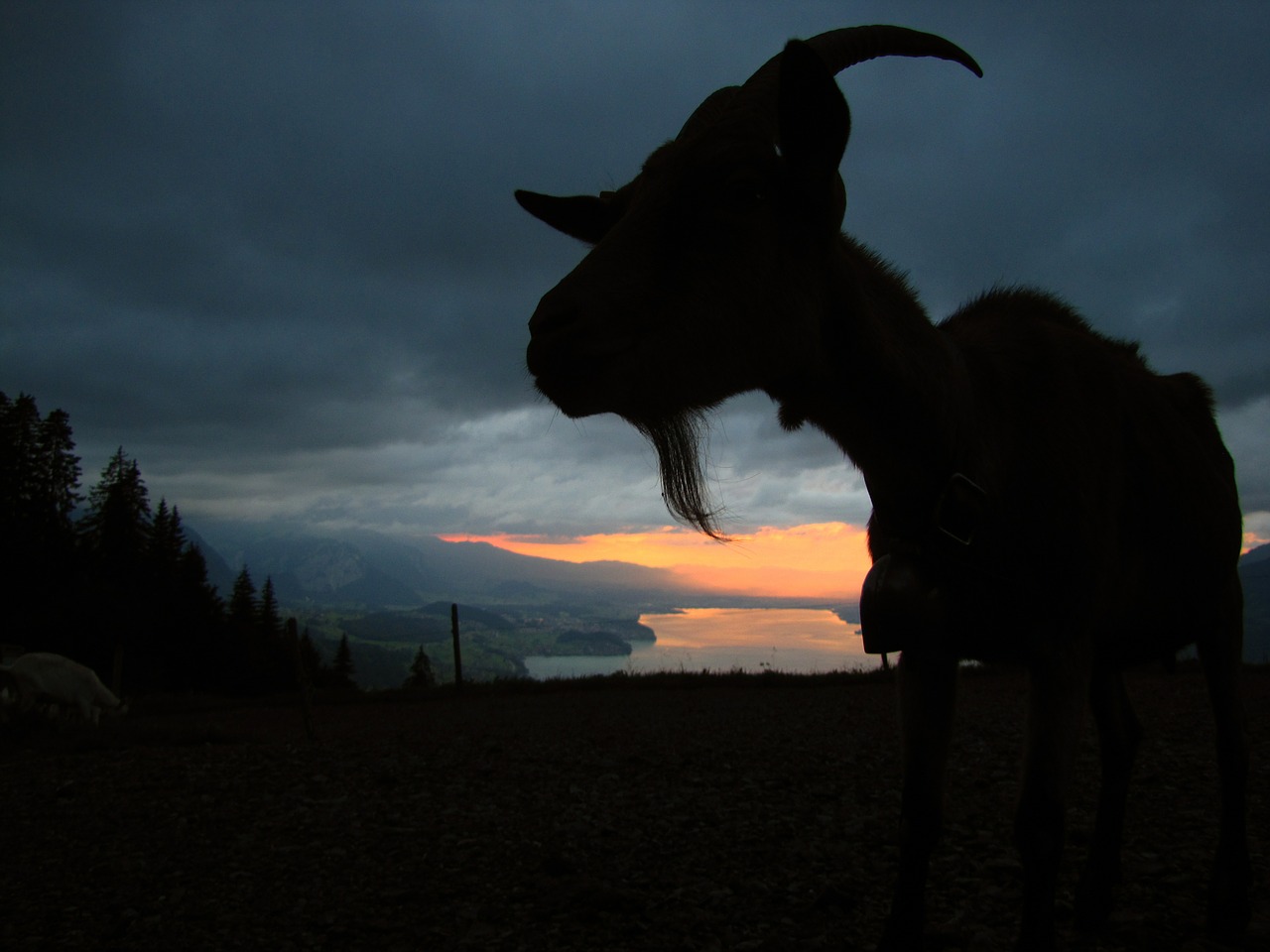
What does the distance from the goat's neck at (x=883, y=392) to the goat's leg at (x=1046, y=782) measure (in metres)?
0.67

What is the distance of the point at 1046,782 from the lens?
2.40m

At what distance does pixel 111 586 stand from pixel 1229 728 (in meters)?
45.1

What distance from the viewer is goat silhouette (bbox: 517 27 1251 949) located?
6.56 ft

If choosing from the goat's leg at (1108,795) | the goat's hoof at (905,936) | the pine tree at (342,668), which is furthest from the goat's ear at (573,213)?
the pine tree at (342,668)

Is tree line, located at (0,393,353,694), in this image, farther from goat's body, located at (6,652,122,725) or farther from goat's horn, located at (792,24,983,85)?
goat's horn, located at (792,24,983,85)

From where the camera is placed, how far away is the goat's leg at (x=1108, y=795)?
10.5 feet

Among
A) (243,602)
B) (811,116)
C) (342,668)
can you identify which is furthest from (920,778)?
(243,602)

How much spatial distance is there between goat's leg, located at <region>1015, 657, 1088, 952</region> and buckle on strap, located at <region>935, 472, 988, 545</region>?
56cm

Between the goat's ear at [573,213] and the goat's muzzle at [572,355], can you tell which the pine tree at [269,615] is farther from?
the goat's muzzle at [572,355]

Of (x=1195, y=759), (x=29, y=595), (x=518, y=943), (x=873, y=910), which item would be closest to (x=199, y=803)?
(x=518, y=943)

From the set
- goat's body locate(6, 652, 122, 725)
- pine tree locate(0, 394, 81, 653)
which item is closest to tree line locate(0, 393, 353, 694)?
pine tree locate(0, 394, 81, 653)

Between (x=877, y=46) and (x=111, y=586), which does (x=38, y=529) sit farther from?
(x=877, y=46)

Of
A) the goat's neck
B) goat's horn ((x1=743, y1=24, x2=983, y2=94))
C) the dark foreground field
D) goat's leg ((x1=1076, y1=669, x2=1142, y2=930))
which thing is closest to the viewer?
the goat's neck

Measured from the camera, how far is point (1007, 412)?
268 cm
